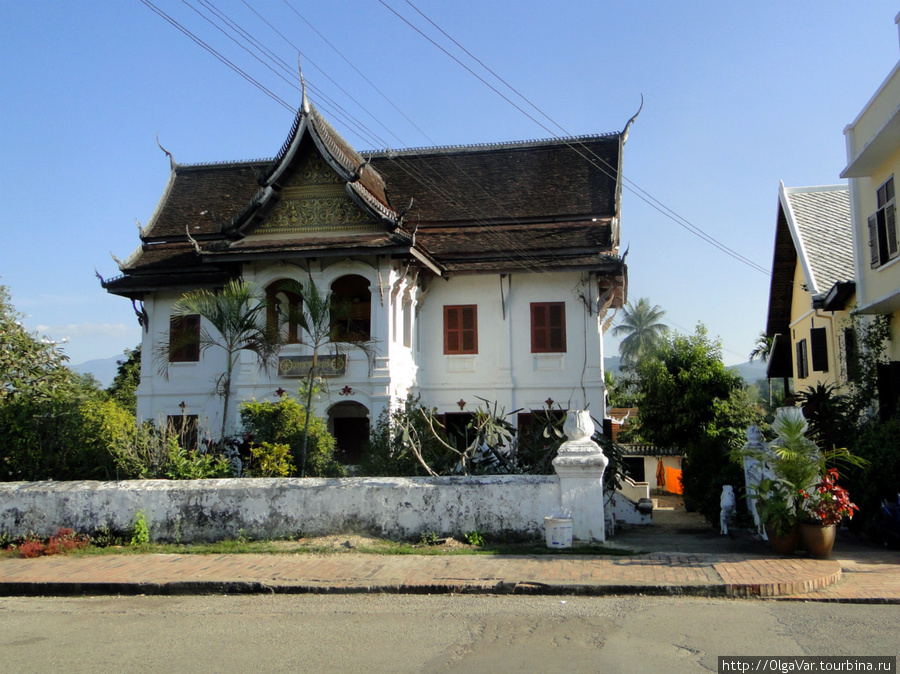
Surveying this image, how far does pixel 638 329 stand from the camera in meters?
62.1

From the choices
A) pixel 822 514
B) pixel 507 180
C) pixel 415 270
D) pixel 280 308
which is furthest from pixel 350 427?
pixel 822 514

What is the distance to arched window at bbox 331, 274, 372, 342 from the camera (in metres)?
16.7

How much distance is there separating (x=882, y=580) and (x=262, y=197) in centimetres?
1370

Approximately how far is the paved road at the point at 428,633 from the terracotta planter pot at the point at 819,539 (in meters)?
1.90

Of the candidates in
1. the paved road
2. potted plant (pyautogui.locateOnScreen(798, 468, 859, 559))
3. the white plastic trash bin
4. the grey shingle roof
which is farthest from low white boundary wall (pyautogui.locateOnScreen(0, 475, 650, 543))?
the grey shingle roof

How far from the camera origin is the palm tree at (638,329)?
60875mm

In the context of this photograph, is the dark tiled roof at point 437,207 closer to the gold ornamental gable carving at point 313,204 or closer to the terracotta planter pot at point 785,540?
the gold ornamental gable carving at point 313,204

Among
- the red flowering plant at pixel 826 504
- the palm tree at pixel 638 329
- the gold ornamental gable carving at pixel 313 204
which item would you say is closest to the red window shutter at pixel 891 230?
the red flowering plant at pixel 826 504

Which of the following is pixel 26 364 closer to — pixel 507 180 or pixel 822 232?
pixel 507 180

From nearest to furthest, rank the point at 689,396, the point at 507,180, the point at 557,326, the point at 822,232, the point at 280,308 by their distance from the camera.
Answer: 1. the point at 280,308
2. the point at 557,326
3. the point at 822,232
4. the point at 507,180
5. the point at 689,396

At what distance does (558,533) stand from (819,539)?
307 cm

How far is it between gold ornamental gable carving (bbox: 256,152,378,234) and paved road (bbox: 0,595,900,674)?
1057cm

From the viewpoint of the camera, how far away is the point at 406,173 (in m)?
21.5

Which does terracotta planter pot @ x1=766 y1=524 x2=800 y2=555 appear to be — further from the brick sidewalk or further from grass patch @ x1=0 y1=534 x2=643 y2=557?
grass patch @ x1=0 y1=534 x2=643 y2=557
